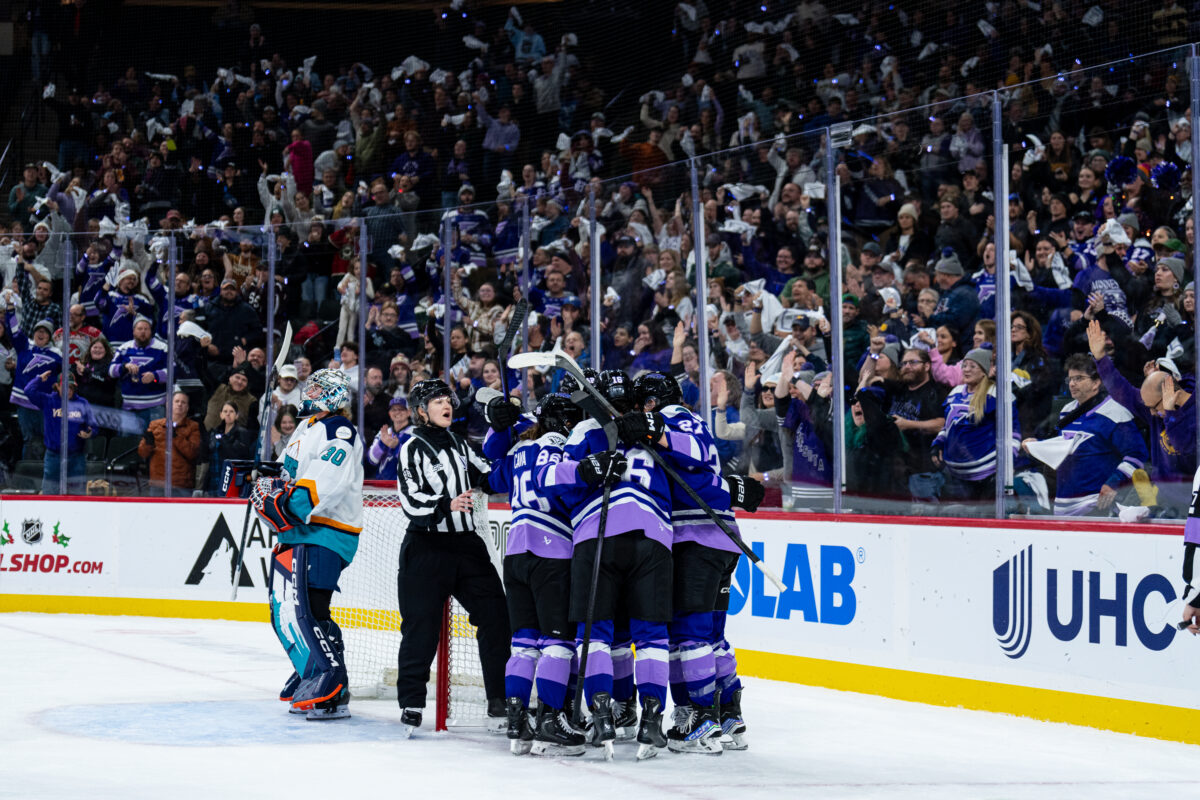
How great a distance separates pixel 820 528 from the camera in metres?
7.34

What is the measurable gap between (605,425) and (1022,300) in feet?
8.87

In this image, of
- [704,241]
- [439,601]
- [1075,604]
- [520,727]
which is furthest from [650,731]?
[704,241]

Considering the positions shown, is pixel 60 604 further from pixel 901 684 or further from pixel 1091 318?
pixel 1091 318

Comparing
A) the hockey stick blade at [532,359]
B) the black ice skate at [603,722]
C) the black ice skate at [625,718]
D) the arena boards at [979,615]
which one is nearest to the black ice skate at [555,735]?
the black ice skate at [603,722]

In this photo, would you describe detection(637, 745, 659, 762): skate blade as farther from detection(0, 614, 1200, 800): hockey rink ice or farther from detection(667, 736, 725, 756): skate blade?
detection(667, 736, 725, 756): skate blade

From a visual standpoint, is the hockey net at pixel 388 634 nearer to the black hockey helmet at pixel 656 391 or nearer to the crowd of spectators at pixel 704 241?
the black hockey helmet at pixel 656 391

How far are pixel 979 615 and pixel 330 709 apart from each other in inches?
112

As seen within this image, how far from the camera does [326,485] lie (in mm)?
5613

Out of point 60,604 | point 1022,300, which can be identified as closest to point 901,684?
point 1022,300

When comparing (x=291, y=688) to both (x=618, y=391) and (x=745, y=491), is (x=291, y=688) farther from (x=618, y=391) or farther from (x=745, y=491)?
(x=745, y=491)

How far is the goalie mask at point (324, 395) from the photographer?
578cm

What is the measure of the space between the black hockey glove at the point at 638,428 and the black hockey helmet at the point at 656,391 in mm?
186

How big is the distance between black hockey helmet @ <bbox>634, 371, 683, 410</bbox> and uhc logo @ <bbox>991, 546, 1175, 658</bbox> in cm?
194

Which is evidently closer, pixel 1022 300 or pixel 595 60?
pixel 1022 300
